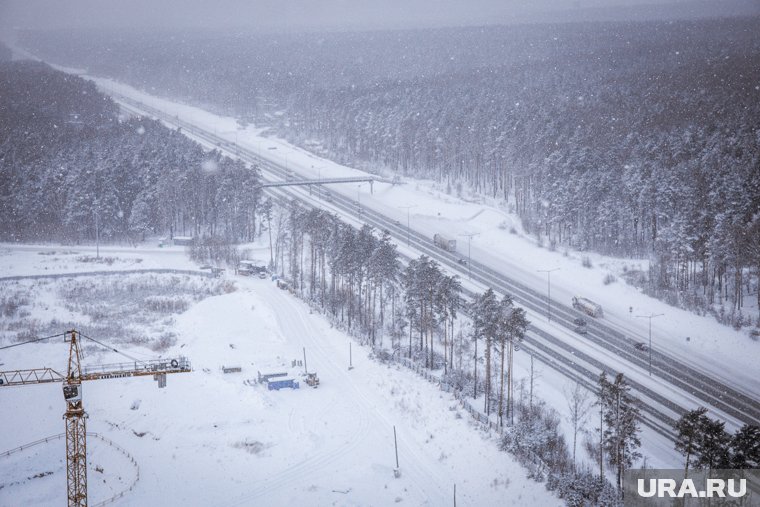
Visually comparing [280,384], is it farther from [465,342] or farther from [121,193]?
[121,193]

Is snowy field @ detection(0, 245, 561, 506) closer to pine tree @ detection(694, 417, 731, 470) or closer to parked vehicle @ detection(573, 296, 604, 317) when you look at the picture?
pine tree @ detection(694, 417, 731, 470)

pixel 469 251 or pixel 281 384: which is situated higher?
pixel 469 251

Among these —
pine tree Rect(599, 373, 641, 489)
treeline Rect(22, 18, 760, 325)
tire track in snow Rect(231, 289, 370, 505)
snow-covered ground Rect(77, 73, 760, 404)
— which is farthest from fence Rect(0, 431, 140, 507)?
treeline Rect(22, 18, 760, 325)

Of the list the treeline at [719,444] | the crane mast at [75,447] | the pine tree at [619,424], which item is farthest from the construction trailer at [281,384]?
the treeline at [719,444]

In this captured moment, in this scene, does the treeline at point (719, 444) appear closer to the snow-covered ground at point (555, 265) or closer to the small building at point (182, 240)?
the snow-covered ground at point (555, 265)

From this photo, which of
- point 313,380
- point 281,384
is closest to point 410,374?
point 313,380
